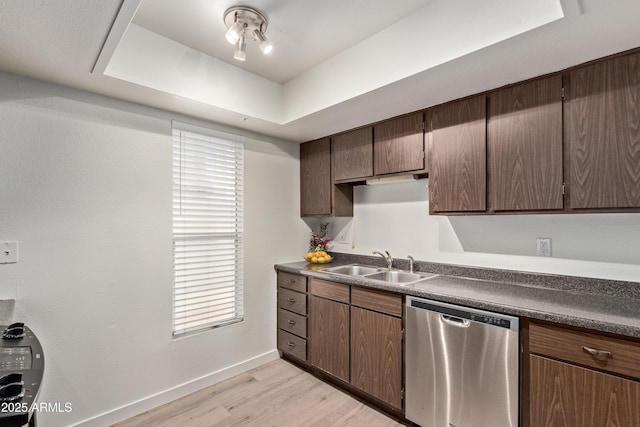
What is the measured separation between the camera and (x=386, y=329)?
2.16 metres

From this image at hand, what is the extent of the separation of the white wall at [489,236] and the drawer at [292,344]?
1.00 metres

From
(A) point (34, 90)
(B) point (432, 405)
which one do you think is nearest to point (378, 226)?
(B) point (432, 405)

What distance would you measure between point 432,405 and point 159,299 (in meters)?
2.04

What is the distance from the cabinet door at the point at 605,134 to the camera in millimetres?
1527

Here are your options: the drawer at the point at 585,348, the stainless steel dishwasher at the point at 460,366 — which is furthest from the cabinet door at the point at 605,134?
the stainless steel dishwasher at the point at 460,366

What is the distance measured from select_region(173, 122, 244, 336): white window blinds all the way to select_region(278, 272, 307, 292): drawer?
1.33 feet

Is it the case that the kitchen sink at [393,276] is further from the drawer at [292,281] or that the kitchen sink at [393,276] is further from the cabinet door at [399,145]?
the cabinet door at [399,145]

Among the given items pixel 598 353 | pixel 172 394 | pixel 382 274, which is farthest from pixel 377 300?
pixel 172 394

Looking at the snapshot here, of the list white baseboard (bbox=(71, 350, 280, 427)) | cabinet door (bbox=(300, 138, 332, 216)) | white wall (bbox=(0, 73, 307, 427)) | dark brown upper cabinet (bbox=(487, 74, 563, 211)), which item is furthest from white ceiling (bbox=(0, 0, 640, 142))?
white baseboard (bbox=(71, 350, 280, 427))

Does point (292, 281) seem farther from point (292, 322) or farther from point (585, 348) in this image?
point (585, 348)

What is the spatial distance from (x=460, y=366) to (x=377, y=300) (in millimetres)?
637

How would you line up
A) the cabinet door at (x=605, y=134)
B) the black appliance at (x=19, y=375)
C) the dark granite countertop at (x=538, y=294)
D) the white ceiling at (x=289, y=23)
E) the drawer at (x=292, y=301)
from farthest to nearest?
the drawer at (x=292, y=301) → the white ceiling at (x=289, y=23) → the cabinet door at (x=605, y=134) → the dark granite countertop at (x=538, y=294) → the black appliance at (x=19, y=375)

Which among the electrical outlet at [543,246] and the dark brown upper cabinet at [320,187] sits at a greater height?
the dark brown upper cabinet at [320,187]

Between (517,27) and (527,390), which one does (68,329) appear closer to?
(527,390)
